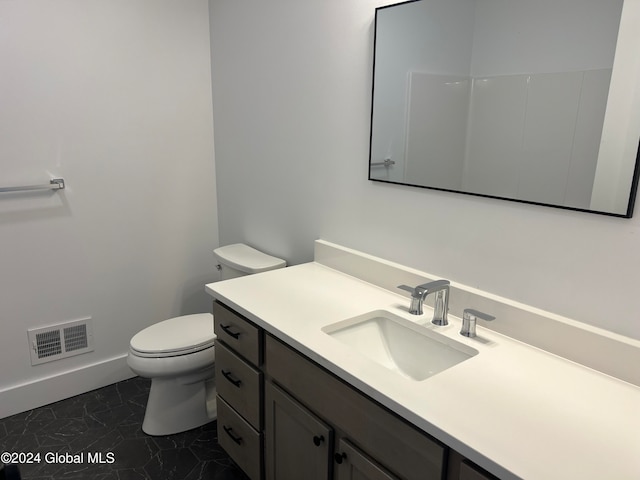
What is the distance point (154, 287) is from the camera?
2.77 meters

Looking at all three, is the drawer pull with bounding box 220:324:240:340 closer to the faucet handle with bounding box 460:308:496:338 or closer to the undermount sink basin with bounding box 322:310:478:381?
the undermount sink basin with bounding box 322:310:478:381

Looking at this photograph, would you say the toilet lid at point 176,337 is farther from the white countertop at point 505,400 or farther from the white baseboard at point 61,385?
the white countertop at point 505,400

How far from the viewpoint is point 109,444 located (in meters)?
2.18

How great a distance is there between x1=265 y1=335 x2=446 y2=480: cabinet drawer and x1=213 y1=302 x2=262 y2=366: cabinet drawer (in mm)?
56

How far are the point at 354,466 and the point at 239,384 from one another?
0.63 metres

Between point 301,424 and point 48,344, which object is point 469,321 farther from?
point 48,344

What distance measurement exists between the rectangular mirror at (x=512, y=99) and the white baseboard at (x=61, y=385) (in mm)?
1871

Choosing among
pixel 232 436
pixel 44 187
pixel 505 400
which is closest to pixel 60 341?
pixel 44 187

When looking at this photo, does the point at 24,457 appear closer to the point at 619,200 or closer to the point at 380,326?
the point at 380,326

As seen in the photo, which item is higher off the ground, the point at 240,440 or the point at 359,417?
the point at 359,417

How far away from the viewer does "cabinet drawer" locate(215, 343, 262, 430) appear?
1.69 meters

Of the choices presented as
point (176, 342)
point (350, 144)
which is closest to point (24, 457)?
A: point (176, 342)

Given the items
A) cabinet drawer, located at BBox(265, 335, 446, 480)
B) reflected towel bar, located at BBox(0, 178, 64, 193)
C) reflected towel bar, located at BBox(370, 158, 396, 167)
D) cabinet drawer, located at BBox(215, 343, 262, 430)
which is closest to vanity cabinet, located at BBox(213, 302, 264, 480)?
cabinet drawer, located at BBox(215, 343, 262, 430)

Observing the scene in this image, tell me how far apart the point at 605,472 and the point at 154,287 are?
7.82 ft
